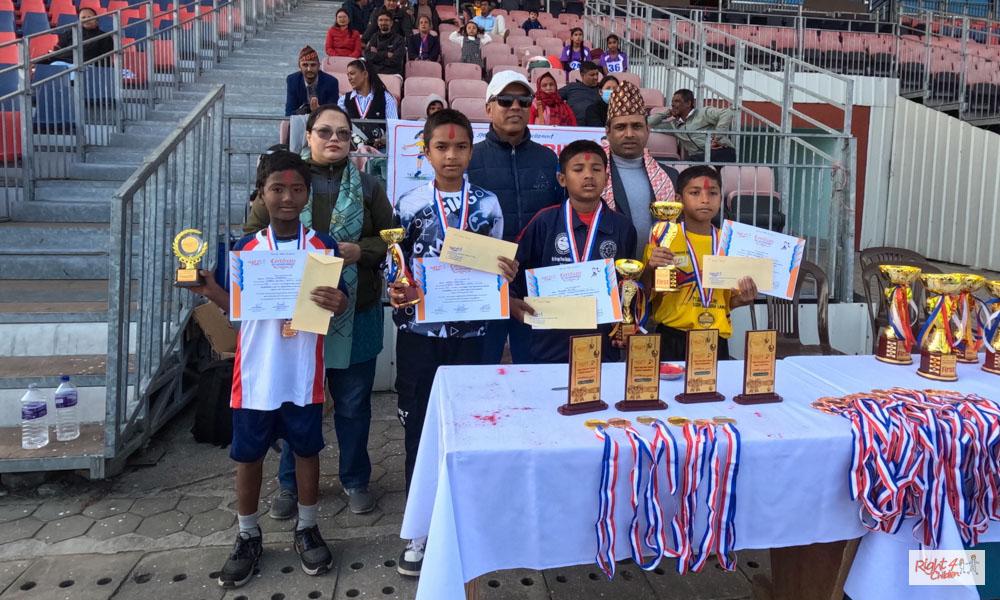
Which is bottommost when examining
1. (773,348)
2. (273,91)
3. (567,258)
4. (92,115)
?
(773,348)

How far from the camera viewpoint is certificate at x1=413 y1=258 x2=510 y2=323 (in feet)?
8.72

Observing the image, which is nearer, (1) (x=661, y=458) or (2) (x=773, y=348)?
(1) (x=661, y=458)

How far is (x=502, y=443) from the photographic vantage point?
1923mm

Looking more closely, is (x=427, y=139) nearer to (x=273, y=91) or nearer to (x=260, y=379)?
(x=260, y=379)

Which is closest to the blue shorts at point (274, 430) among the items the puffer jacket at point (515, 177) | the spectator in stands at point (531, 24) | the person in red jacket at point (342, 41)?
the puffer jacket at point (515, 177)

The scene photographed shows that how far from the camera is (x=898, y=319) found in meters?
2.75

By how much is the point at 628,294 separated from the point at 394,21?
27.6ft

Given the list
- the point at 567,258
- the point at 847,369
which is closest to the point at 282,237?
the point at 567,258

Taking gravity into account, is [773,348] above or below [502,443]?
above

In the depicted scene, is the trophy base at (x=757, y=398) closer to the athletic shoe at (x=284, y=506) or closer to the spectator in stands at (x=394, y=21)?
the athletic shoe at (x=284, y=506)

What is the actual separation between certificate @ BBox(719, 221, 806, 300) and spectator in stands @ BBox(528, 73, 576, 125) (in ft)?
14.0

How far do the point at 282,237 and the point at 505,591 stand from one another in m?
1.70

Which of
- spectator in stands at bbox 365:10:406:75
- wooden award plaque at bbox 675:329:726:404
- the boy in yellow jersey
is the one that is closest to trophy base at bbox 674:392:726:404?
wooden award plaque at bbox 675:329:726:404

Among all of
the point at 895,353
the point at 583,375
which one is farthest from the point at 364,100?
the point at 895,353
